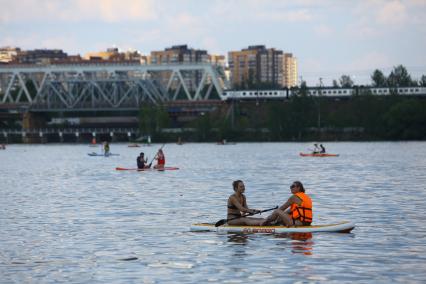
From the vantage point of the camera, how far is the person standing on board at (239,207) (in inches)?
1183

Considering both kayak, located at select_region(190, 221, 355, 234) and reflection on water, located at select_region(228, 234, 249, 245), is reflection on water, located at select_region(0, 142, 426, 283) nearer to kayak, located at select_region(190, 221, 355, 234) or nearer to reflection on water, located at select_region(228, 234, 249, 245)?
reflection on water, located at select_region(228, 234, 249, 245)

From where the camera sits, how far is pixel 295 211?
2981cm

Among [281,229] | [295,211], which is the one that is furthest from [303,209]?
[281,229]

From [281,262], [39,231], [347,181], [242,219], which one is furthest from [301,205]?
[347,181]

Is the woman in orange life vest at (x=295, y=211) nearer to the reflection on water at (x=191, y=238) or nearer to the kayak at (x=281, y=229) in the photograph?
the kayak at (x=281, y=229)

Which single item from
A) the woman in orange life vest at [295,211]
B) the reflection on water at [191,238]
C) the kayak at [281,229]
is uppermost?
the woman in orange life vest at [295,211]

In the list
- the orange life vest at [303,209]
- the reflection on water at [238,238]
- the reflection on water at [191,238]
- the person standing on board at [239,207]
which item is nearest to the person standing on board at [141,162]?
the reflection on water at [191,238]

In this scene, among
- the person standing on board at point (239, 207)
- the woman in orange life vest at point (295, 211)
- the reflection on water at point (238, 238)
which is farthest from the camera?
the person standing on board at point (239, 207)

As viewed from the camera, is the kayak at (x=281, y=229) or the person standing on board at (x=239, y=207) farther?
the person standing on board at (x=239, y=207)

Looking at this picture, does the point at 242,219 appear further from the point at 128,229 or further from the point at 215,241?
the point at 128,229

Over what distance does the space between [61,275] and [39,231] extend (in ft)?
32.1

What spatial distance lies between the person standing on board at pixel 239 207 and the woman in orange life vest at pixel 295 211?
0.51 meters

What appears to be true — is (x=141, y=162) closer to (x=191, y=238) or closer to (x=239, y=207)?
(x=191, y=238)

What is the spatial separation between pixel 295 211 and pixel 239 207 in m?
1.76
